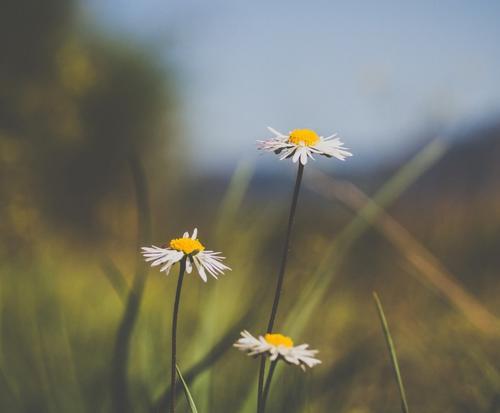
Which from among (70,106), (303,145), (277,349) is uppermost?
(70,106)

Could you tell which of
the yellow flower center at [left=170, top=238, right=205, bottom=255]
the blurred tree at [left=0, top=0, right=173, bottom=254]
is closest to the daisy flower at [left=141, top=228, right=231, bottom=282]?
the yellow flower center at [left=170, top=238, right=205, bottom=255]

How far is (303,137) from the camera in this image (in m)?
0.49

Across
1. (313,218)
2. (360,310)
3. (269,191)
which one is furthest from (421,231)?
(269,191)

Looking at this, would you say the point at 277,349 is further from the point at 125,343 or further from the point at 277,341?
the point at 125,343

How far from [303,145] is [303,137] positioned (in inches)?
0.4

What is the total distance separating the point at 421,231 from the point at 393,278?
401 millimetres

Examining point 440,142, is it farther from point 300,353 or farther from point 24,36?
point 24,36

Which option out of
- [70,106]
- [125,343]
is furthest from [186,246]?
[70,106]

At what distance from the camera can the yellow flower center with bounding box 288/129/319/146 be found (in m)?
0.48

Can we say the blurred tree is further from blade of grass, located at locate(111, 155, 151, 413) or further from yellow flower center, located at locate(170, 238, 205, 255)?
yellow flower center, located at locate(170, 238, 205, 255)

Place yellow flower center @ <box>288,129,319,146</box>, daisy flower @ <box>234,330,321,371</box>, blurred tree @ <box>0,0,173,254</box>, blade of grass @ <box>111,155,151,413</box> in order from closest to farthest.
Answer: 1. daisy flower @ <box>234,330,321,371</box>
2. yellow flower center @ <box>288,129,319,146</box>
3. blade of grass @ <box>111,155,151,413</box>
4. blurred tree @ <box>0,0,173,254</box>

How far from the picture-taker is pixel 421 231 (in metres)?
1.96

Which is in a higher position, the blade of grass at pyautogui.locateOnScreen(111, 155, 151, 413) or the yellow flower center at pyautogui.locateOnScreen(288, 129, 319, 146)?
the yellow flower center at pyautogui.locateOnScreen(288, 129, 319, 146)

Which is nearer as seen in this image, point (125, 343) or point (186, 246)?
point (186, 246)
